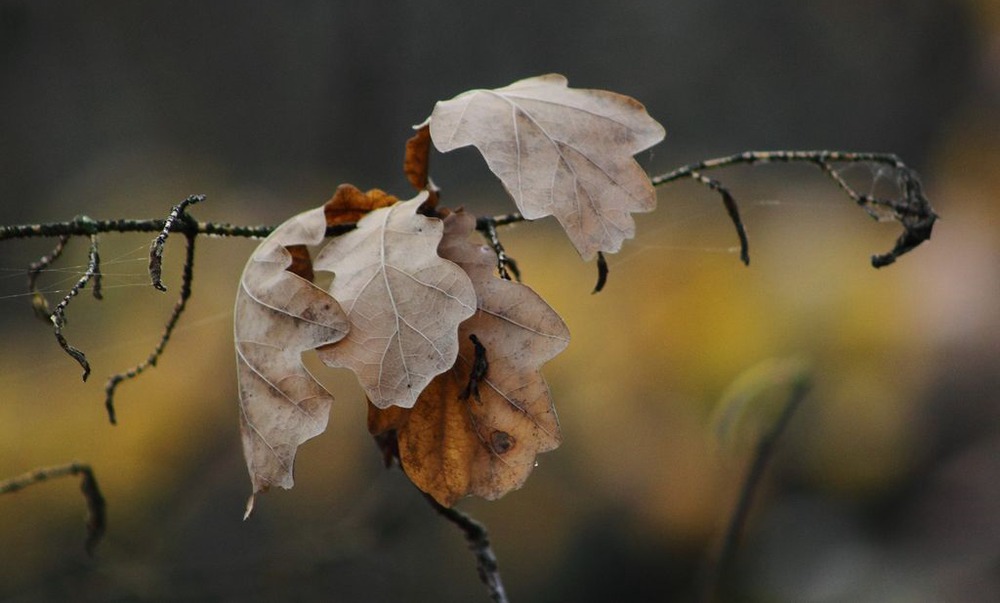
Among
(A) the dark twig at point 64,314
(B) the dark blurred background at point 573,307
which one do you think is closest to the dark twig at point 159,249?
→ (A) the dark twig at point 64,314

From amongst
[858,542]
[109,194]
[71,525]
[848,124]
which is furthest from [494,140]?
[848,124]

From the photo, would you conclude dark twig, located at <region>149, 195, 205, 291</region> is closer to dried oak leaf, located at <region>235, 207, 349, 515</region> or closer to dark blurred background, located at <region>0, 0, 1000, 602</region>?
dried oak leaf, located at <region>235, 207, 349, 515</region>

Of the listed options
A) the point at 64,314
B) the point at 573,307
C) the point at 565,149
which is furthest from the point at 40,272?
the point at 573,307

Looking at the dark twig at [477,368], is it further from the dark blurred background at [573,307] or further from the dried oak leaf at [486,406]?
the dark blurred background at [573,307]

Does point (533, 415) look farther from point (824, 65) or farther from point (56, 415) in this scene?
point (824, 65)

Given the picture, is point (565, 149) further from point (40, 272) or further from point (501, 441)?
point (40, 272)
